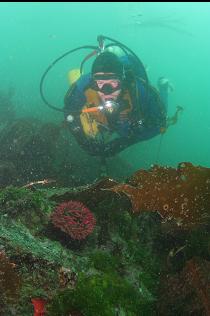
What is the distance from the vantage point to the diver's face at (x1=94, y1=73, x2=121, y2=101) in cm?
799

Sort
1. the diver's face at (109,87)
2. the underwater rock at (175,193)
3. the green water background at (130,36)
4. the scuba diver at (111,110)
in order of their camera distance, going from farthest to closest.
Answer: the green water background at (130,36) → the diver's face at (109,87) → the scuba diver at (111,110) → the underwater rock at (175,193)

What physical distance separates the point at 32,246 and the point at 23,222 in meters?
0.70

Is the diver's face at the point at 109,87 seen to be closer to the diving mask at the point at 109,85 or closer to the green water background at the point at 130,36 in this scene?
the diving mask at the point at 109,85

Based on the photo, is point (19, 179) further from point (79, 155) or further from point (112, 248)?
point (79, 155)

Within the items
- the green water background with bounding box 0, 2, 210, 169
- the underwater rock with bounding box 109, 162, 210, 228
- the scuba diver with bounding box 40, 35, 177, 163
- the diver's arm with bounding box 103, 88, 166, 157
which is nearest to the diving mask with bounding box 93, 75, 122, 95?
the scuba diver with bounding box 40, 35, 177, 163

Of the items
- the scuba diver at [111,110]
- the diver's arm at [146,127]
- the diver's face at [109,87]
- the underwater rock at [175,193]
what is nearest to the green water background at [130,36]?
the diver's arm at [146,127]

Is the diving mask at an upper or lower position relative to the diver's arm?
upper

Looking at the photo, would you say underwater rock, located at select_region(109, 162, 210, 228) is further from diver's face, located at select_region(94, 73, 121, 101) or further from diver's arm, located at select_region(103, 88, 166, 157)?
diver's face, located at select_region(94, 73, 121, 101)

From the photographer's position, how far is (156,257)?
11.6 feet

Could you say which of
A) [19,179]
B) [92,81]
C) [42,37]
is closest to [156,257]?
[19,179]

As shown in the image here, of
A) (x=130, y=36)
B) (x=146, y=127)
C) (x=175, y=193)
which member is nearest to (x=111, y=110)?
(x=146, y=127)

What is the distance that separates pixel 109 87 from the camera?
26.2ft

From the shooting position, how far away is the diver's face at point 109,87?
7988 millimetres

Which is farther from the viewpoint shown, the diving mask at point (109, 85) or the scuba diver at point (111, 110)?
the diving mask at point (109, 85)
